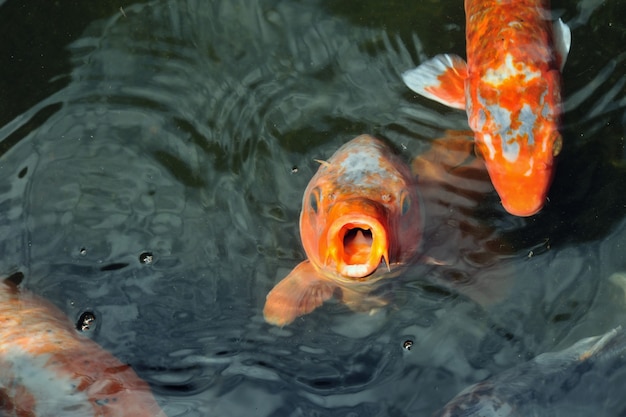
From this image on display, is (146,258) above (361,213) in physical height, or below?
below

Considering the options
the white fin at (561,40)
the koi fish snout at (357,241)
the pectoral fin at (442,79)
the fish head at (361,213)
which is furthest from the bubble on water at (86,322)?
the white fin at (561,40)

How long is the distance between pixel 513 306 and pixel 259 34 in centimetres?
260

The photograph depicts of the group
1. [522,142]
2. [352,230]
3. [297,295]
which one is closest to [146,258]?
[297,295]

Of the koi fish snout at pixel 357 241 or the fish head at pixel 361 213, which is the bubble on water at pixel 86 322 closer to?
the fish head at pixel 361 213

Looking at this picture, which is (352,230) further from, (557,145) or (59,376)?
(59,376)

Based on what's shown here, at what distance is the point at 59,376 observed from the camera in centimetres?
446

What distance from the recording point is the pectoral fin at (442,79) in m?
5.11

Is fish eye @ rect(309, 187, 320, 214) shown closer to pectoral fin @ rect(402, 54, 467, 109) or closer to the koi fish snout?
the koi fish snout

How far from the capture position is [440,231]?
493 cm

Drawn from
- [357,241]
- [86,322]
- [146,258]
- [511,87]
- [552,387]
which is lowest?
[552,387]

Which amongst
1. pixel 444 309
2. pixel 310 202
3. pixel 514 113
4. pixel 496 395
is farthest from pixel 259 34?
pixel 496 395

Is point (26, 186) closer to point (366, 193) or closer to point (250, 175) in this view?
point (250, 175)

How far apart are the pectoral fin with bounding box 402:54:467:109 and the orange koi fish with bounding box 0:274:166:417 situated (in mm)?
2647

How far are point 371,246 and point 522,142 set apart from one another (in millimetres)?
1311
